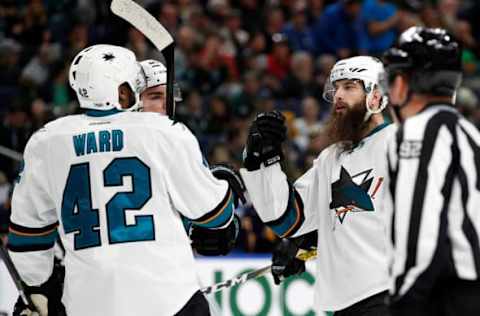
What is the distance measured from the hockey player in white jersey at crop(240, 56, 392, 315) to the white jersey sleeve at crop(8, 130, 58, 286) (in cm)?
91

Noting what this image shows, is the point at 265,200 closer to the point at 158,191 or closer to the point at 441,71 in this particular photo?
the point at 158,191

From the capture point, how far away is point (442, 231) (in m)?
3.66

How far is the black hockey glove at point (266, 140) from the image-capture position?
16.2ft

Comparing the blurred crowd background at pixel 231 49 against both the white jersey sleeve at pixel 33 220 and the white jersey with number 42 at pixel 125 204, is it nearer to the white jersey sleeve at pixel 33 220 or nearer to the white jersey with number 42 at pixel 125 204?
the white jersey sleeve at pixel 33 220

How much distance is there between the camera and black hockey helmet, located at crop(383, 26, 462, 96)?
3842mm

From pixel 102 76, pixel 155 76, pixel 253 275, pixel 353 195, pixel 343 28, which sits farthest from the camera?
pixel 343 28

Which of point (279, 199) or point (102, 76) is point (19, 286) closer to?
point (102, 76)

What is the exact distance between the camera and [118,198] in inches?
173

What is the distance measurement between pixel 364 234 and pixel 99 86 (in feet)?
4.01

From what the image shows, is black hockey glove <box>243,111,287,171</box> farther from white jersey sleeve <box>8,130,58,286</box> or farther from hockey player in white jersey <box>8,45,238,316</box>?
white jersey sleeve <box>8,130,58,286</box>

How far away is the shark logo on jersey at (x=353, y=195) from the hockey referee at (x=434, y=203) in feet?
3.59

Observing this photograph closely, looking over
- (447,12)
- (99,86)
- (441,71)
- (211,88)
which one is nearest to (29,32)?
(211,88)

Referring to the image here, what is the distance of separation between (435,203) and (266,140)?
4.61 ft

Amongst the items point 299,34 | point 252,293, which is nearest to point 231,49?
point 299,34
